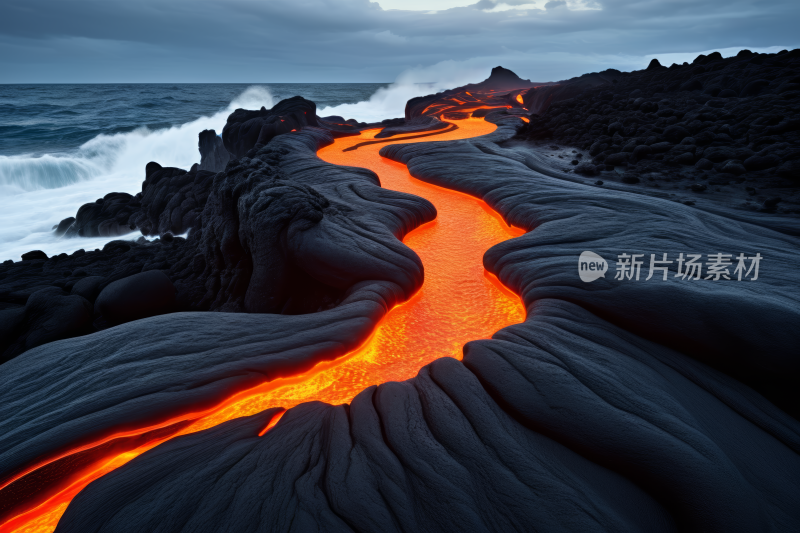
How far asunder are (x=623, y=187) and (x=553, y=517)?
19.9ft

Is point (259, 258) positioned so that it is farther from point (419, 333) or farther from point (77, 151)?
point (77, 151)

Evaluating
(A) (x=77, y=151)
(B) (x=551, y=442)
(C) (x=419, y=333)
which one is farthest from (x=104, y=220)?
(A) (x=77, y=151)

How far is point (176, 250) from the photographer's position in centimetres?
701

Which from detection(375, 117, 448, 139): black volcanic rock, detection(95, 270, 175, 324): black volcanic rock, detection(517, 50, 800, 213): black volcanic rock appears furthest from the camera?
detection(375, 117, 448, 139): black volcanic rock

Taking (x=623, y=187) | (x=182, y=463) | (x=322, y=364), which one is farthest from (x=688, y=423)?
(x=623, y=187)

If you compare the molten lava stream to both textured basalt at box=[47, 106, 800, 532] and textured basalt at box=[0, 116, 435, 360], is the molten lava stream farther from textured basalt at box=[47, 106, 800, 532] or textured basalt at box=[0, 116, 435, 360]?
textured basalt at box=[0, 116, 435, 360]

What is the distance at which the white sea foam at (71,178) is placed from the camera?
1260 cm

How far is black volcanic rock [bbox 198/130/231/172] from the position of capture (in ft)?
52.2

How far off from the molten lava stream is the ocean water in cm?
973

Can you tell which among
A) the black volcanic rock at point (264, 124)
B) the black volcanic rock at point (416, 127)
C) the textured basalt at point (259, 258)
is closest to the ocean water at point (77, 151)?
the black volcanic rock at point (264, 124)

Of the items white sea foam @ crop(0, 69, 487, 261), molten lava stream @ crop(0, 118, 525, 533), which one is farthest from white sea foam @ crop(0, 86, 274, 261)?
molten lava stream @ crop(0, 118, 525, 533)

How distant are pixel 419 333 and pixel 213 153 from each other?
51.0 ft

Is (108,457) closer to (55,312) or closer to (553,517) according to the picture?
(553,517)

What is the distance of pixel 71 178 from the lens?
20562mm
